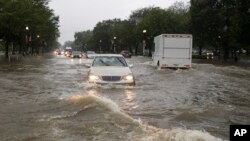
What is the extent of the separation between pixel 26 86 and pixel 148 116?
10429 millimetres

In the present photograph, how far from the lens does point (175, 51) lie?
121ft

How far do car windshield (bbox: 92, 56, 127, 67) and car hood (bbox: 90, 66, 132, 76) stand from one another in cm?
79

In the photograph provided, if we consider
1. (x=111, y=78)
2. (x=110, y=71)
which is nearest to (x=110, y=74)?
(x=111, y=78)

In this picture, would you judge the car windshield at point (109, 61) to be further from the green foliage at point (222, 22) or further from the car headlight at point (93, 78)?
the green foliage at point (222, 22)

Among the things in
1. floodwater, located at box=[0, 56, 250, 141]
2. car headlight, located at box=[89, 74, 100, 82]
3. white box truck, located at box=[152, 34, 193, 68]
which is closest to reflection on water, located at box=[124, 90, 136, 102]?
floodwater, located at box=[0, 56, 250, 141]

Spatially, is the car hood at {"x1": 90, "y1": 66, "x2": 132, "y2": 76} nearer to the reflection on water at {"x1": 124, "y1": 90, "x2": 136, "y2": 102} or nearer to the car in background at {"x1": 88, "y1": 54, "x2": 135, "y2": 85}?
the car in background at {"x1": 88, "y1": 54, "x2": 135, "y2": 85}

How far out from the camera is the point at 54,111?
13.0 meters

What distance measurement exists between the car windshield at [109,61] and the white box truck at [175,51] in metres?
16.7

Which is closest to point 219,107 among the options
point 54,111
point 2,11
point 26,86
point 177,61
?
point 54,111

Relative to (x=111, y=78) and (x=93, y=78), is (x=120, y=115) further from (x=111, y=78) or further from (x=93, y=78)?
(x=93, y=78)

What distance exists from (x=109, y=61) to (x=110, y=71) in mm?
1529

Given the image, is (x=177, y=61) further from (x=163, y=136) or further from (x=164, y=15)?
(x=164, y=15)

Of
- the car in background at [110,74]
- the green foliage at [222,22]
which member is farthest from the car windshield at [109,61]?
the green foliage at [222,22]

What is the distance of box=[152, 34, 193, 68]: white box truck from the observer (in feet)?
121
